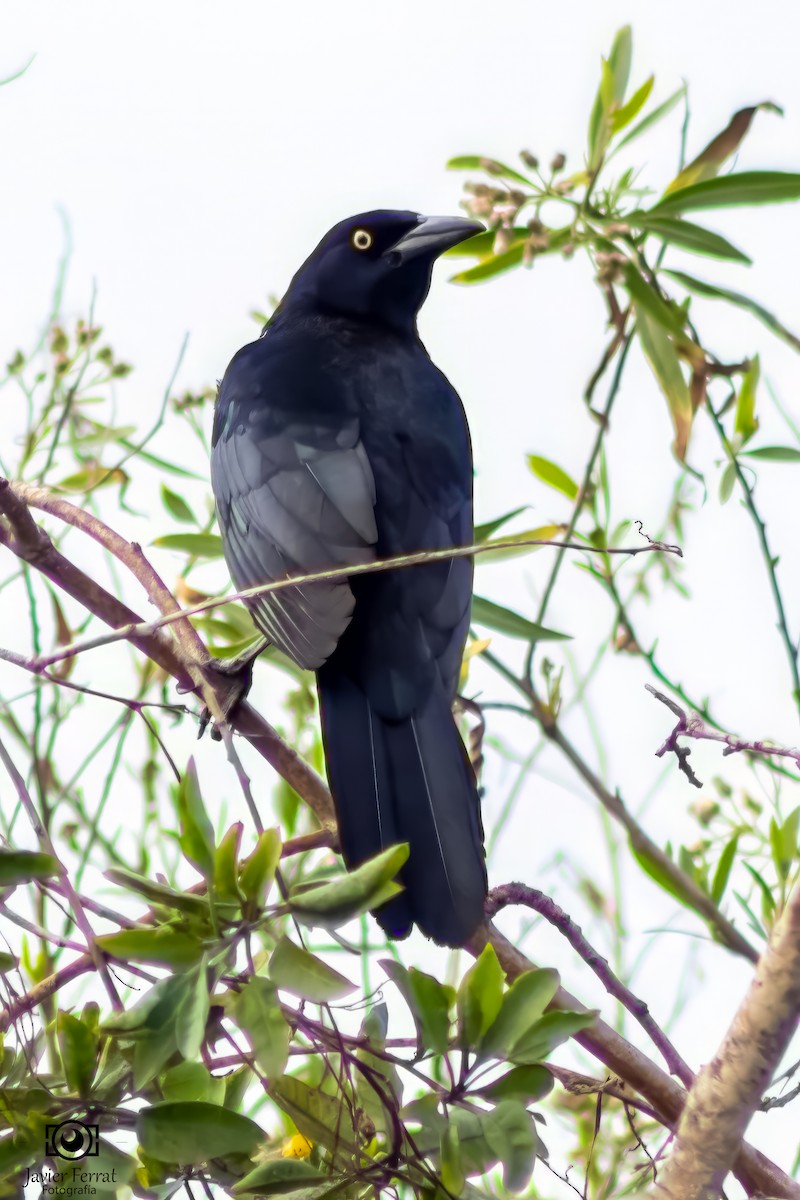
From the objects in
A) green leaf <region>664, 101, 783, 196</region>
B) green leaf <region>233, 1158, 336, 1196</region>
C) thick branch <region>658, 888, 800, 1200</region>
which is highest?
green leaf <region>664, 101, 783, 196</region>

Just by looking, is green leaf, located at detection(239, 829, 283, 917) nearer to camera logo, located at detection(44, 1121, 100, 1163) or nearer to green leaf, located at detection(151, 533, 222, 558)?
camera logo, located at detection(44, 1121, 100, 1163)

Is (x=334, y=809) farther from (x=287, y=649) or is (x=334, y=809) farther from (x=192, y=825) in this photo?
(x=192, y=825)

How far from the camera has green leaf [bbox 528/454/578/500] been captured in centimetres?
348

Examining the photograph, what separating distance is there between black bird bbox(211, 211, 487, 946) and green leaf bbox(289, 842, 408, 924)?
84 cm

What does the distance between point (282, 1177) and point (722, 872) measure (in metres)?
1.44

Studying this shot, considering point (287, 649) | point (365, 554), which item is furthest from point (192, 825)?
point (365, 554)

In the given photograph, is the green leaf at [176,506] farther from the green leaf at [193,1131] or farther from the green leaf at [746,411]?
the green leaf at [193,1131]

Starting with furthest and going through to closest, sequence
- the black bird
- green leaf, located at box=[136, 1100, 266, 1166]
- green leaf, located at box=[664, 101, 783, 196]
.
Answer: green leaf, located at box=[664, 101, 783, 196] < the black bird < green leaf, located at box=[136, 1100, 266, 1166]

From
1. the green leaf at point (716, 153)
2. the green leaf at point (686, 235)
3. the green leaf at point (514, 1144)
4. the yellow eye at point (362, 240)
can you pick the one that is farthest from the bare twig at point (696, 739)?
the yellow eye at point (362, 240)

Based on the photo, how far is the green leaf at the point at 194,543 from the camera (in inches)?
135

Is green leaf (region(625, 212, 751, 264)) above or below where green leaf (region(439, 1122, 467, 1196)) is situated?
above

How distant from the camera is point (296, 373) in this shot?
3.45m

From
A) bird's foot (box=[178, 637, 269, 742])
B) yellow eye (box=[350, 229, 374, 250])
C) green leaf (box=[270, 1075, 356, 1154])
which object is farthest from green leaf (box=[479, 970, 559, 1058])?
yellow eye (box=[350, 229, 374, 250])

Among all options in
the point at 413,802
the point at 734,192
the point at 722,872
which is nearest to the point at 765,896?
the point at 722,872
